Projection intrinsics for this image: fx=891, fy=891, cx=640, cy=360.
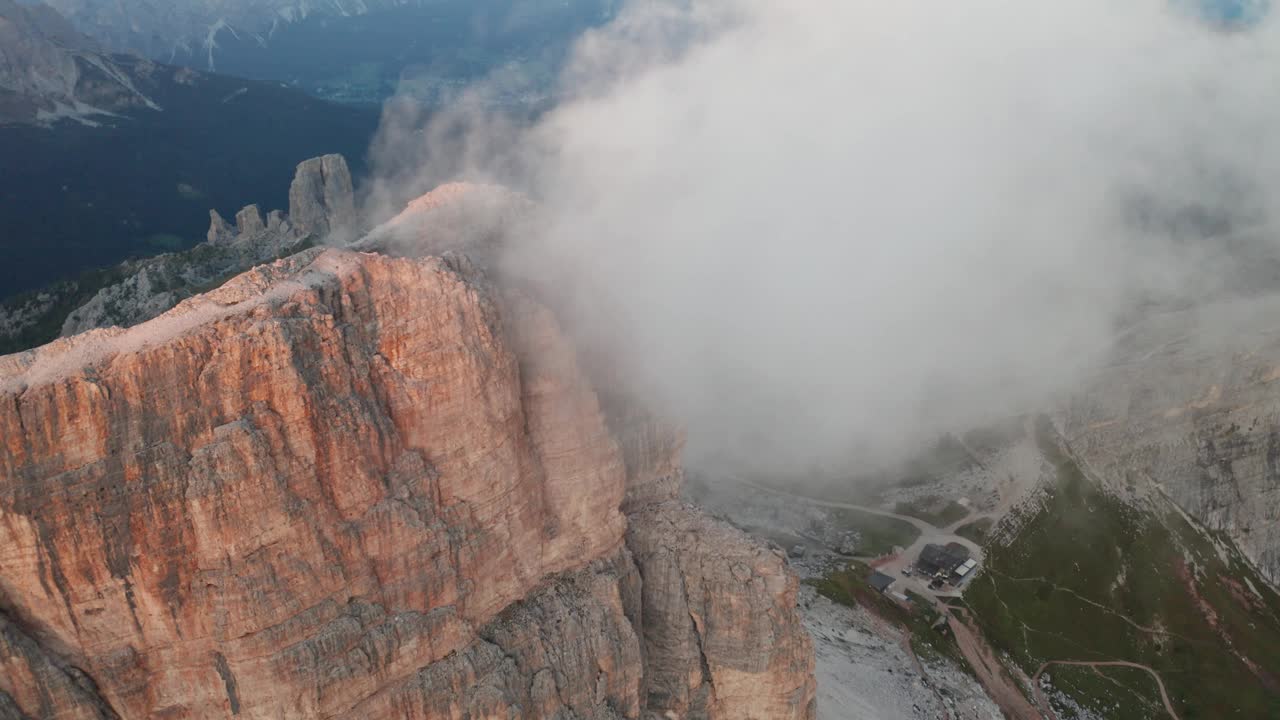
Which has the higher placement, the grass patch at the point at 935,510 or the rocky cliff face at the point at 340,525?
the rocky cliff face at the point at 340,525

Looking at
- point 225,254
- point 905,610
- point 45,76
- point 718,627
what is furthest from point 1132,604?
point 45,76

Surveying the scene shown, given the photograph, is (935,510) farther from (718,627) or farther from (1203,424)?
(718,627)

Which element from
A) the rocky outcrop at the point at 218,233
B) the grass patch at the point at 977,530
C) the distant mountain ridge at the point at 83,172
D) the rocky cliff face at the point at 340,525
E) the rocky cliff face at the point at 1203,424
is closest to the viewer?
the rocky cliff face at the point at 340,525

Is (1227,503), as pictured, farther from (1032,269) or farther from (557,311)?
(557,311)

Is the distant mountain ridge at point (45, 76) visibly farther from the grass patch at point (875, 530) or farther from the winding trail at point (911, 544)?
the grass patch at point (875, 530)

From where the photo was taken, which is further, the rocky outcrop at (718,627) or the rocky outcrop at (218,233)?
the rocky outcrop at (218,233)

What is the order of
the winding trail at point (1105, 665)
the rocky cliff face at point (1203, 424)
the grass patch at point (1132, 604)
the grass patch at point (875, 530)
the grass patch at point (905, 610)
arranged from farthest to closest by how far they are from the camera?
the rocky cliff face at point (1203, 424) → the grass patch at point (875, 530) → the grass patch at point (1132, 604) → the grass patch at point (905, 610) → the winding trail at point (1105, 665)

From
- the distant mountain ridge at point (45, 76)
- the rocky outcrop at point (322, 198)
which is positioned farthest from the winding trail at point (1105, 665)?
the distant mountain ridge at point (45, 76)
